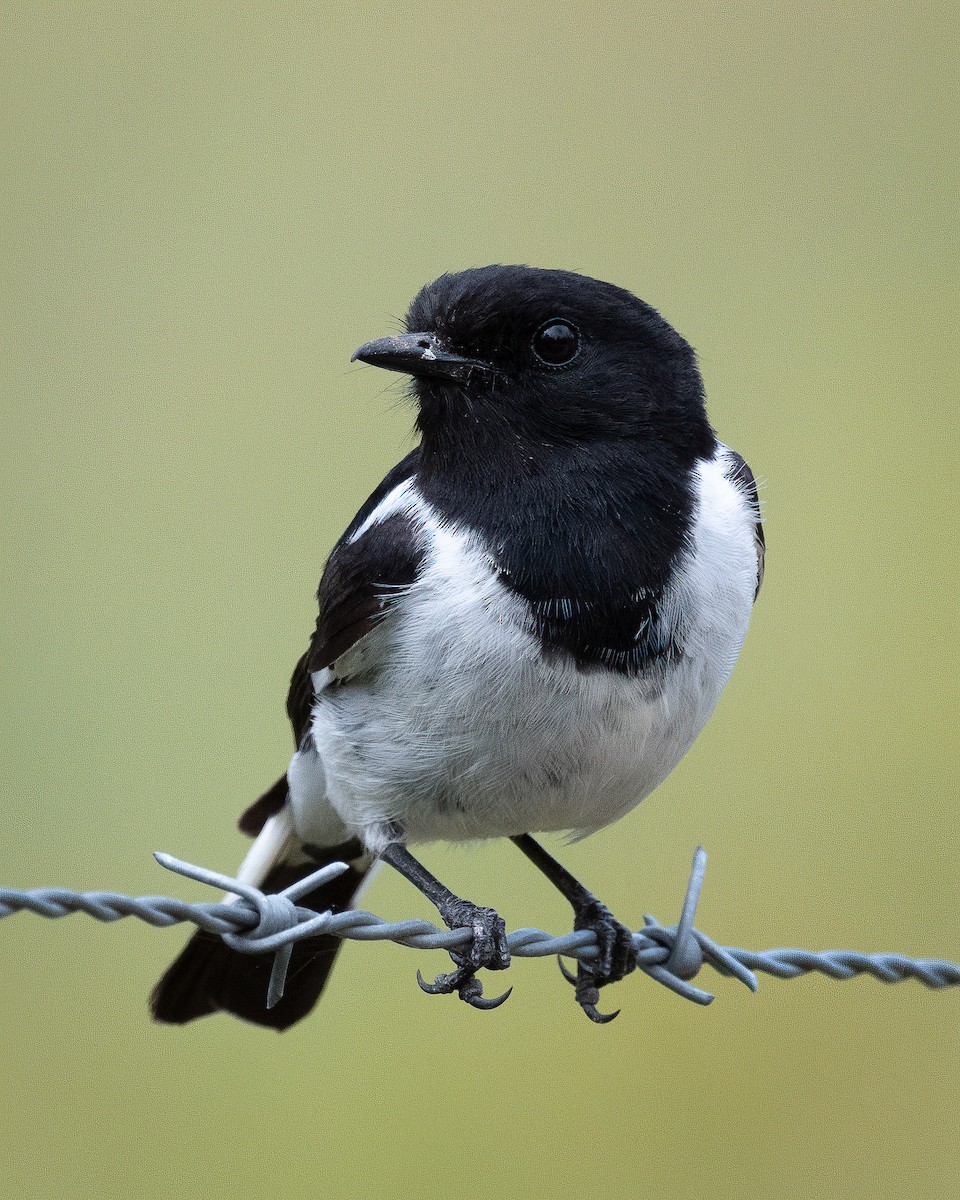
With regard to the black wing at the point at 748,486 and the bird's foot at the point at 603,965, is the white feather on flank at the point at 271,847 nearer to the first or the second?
the bird's foot at the point at 603,965

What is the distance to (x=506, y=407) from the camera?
3.20 m

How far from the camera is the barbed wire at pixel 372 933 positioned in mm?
2205

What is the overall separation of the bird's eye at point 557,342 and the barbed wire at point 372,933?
1.16 m

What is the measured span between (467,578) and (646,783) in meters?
0.68

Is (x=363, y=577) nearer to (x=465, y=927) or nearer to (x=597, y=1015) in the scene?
(x=465, y=927)

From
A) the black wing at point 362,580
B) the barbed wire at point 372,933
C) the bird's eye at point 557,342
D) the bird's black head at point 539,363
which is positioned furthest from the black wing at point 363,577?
the barbed wire at point 372,933

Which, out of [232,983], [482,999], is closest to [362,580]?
[482,999]

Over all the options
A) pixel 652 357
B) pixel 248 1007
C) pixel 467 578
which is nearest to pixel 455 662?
pixel 467 578

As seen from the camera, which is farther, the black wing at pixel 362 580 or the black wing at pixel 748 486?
the black wing at pixel 748 486

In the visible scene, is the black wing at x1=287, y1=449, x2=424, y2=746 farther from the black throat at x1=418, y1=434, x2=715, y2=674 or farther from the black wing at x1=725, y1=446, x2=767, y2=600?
the black wing at x1=725, y1=446, x2=767, y2=600

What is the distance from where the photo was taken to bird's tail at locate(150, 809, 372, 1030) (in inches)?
148

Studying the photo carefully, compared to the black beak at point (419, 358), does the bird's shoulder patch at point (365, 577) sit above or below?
below

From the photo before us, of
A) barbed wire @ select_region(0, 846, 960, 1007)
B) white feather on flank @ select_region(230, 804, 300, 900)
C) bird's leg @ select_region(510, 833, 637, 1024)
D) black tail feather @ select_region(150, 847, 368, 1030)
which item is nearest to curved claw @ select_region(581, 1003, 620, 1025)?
bird's leg @ select_region(510, 833, 637, 1024)

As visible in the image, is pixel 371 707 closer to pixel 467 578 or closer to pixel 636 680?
pixel 467 578
